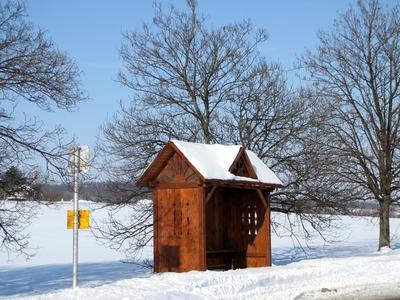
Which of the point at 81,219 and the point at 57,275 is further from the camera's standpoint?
the point at 57,275

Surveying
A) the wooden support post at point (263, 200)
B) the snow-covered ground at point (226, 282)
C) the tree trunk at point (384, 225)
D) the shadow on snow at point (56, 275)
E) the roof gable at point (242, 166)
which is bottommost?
the shadow on snow at point (56, 275)

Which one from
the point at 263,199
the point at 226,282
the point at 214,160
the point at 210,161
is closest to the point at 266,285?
the point at 226,282

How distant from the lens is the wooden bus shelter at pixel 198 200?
16.1 m

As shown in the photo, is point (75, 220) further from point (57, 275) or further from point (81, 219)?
point (57, 275)

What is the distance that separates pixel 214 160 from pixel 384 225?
1328 centimetres

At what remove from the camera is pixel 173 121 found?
936 inches

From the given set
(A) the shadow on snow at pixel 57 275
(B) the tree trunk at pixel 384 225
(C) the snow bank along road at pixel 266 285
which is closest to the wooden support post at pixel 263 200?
(C) the snow bank along road at pixel 266 285

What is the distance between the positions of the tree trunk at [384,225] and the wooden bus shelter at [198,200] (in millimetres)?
10287

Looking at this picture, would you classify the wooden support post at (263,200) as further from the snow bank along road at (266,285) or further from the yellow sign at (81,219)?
the yellow sign at (81,219)

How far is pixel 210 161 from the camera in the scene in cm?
1675

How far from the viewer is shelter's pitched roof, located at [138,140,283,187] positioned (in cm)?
1614

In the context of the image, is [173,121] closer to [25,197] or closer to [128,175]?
Answer: [128,175]

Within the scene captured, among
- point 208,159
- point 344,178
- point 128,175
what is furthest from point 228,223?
point 344,178

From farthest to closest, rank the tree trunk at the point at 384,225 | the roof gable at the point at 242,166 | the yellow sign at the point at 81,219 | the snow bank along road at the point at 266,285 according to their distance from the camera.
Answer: the tree trunk at the point at 384,225
the roof gable at the point at 242,166
the yellow sign at the point at 81,219
the snow bank along road at the point at 266,285
